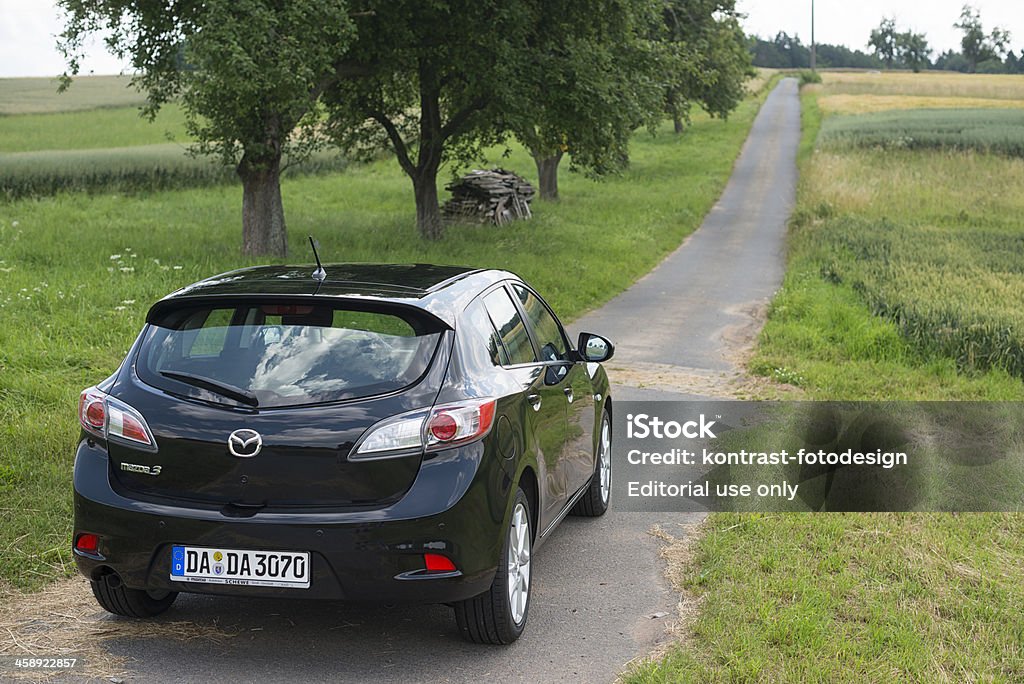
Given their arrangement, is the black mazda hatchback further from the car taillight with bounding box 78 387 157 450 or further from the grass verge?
the grass verge

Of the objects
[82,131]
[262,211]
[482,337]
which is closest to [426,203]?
[262,211]

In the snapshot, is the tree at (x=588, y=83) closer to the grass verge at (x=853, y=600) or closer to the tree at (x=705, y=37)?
the tree at (x=705, y=37)

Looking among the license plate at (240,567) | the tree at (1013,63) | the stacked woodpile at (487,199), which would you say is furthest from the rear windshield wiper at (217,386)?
the tree at (1013,63)

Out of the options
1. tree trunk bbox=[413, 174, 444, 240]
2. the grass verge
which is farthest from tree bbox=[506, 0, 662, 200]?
the grass verge

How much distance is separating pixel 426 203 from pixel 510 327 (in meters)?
18.6

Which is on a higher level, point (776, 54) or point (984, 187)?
point (776, 54)

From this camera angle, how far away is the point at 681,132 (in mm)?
63219

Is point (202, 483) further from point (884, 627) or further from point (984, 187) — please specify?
point (984, 187)

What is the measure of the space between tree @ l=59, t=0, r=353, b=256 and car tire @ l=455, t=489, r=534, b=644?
40.0 feet

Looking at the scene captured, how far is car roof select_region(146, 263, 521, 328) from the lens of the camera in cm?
505

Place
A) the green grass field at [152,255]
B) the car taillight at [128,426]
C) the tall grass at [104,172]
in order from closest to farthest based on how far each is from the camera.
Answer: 1. the car taillight at [128,426]
2. the green grass field at [152,255]
3. the tall grass at [104,172]

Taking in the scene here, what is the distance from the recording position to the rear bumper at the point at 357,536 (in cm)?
451

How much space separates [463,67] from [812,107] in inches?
2675

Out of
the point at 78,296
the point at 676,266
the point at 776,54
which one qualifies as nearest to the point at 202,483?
the point at 78,296
